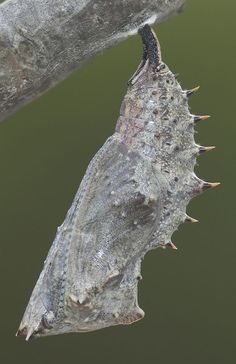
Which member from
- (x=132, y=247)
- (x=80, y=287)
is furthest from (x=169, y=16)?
(x=80, y=287)

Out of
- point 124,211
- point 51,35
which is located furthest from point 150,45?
point 124,211

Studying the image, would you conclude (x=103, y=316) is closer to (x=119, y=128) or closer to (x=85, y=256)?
(x=85, y=256)

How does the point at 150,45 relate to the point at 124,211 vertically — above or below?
above

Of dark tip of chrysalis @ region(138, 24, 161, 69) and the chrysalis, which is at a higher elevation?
dark tip of chrysalis @ region(138, 24, 161, 69)

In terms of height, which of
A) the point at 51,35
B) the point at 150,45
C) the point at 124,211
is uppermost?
the point at 51,35

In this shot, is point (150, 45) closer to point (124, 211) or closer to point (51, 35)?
point (51, 35)
